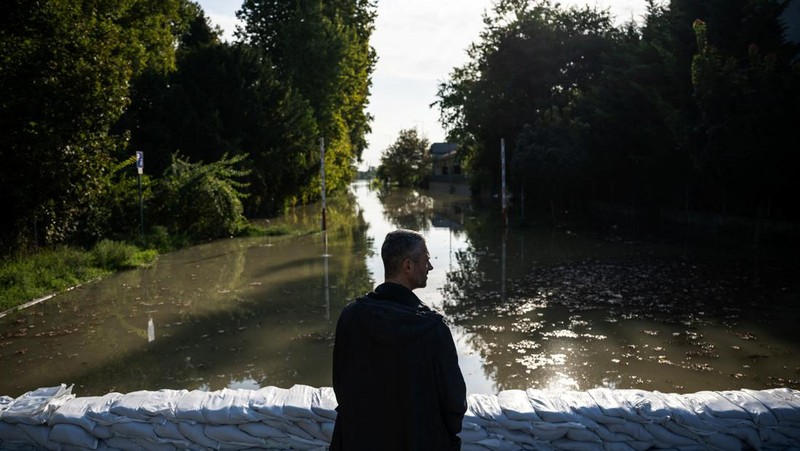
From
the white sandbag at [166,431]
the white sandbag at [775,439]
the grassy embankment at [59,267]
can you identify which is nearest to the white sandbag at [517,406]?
the white sandbag at [775,439]

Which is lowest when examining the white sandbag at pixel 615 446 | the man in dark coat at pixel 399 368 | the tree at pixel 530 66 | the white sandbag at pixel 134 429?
the white sandbag at pixel 615 446

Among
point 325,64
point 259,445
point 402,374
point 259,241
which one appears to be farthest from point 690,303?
point 325,64

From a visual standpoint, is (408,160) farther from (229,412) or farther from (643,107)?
(229,412)

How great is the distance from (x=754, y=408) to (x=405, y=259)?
3.24m

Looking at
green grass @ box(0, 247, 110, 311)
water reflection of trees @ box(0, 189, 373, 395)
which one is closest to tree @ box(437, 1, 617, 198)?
water reflection of trees @ box(0, 189, 373, 395)

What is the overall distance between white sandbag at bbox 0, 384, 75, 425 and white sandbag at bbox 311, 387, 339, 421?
1.91m

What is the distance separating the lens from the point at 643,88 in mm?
21828

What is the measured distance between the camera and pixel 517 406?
457cm

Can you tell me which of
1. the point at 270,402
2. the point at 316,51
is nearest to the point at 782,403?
the point at 270,402

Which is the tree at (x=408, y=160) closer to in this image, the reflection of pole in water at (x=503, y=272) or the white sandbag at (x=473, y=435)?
the reflection of pole in water at (x=503, y=272)

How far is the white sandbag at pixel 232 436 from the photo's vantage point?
14.9 ft

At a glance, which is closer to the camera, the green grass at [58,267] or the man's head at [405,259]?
the man's head at [405,259]

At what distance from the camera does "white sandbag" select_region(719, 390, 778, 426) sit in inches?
172

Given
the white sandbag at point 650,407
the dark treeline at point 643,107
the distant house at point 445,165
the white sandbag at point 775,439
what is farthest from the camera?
the distant house at point 445,165
